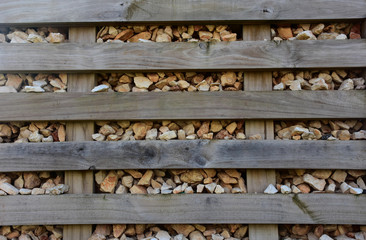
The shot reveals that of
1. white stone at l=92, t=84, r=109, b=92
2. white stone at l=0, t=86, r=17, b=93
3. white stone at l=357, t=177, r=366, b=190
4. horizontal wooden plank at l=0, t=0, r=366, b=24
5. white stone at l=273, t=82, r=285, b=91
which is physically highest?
horizontal wooden plank at l=0, t=0, r=366, b=24

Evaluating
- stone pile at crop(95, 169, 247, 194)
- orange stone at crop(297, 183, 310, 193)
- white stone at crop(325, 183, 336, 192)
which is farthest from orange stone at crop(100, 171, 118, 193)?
white stone at crop(325, 183, 336, 192)

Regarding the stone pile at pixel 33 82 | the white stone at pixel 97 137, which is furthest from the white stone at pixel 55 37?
the white stone at pixel 97 137

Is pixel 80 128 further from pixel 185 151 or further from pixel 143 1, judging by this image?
pixel 143 1

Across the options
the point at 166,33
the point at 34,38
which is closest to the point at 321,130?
the point at 166,33

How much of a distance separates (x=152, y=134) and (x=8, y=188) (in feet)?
2.52

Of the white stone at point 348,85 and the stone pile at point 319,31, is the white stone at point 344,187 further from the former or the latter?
the stone pile at point 319,31

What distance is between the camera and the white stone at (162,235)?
3.90 ft

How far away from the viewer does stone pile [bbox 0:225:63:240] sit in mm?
1223

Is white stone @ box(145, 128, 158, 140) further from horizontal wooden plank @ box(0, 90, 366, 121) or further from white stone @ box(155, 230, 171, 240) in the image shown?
white stone @ box(155, 230, 171, 240)

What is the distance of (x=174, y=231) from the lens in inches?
48.5

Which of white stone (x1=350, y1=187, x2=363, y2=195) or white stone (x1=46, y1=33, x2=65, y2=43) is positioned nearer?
white stone (x1=350, y1=187, x2=363, y2=195)

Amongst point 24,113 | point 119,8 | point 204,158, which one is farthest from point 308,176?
point 24,113

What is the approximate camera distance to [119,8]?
4.16ft

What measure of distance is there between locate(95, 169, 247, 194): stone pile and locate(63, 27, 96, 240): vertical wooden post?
0.07m
